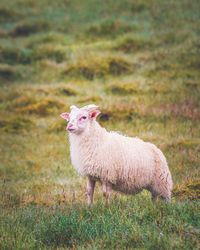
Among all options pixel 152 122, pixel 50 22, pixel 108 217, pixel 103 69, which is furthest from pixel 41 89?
pixel 108 217

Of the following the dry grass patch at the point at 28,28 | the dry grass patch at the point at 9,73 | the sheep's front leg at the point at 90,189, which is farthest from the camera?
the dry grass patch at the point at 28,28

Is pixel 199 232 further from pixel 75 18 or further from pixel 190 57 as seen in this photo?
pixel 75 18

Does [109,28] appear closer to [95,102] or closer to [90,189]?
[95,102]

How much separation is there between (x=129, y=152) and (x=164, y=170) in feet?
2.33

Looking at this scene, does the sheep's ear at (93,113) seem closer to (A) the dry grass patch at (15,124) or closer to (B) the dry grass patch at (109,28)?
(A) the dry grass patch at (15,124)

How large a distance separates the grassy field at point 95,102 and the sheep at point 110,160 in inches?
13.0

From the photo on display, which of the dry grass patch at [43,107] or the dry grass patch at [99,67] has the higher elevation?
the dry grass patch at [99,67]

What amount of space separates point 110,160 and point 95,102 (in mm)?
9659

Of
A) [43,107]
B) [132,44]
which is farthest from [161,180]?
[132,44]

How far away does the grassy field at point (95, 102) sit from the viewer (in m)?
8.30

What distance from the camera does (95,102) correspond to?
64.2 ft

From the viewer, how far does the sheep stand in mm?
9930

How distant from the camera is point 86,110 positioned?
9922 millimetres

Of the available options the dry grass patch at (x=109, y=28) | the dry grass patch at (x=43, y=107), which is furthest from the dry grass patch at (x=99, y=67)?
the dry grass patch at (x=109, y=28)
